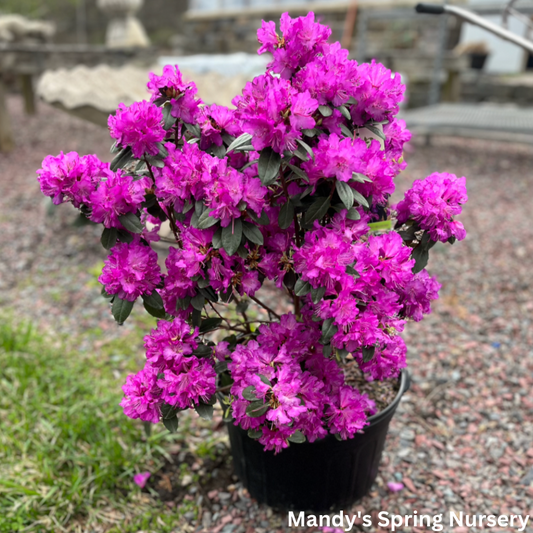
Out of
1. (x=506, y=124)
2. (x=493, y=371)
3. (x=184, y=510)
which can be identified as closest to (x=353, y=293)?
(x=184, y=510)

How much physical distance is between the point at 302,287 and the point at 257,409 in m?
0.26

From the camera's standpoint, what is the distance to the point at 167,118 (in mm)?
1028

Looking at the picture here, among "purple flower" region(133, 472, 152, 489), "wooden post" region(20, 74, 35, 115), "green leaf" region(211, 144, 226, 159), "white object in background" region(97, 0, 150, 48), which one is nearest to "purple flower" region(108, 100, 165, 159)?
"green leaf" region(211, 144, 226, 159)

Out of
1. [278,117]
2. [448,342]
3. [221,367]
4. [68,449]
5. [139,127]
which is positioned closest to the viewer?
[278,117]

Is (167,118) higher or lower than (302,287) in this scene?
higher

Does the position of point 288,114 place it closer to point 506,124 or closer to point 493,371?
point 493,371

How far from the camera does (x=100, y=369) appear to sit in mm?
2152

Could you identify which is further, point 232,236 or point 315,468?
point 315,468

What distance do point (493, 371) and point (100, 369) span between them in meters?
1.60

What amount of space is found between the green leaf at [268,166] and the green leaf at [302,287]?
21 cm

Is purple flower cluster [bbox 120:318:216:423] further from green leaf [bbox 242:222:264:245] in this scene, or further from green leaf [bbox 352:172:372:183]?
green leaf [bbox 352:172:372:183]

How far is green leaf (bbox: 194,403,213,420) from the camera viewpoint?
1.10 m

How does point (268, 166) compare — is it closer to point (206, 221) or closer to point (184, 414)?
point (206, 221)

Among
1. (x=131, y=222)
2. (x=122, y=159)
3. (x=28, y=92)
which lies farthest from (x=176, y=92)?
(x=28, y=92)
